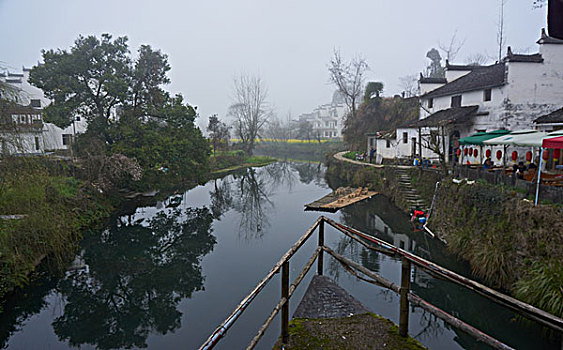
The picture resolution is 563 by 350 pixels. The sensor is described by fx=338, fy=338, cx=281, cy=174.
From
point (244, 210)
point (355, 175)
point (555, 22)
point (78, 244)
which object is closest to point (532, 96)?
point (355, 175)

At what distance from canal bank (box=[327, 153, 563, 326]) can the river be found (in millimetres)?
755

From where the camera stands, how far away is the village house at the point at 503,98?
16.7m

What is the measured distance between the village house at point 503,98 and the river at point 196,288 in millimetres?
6622

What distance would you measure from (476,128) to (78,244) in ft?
67.8

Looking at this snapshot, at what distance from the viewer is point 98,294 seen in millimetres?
9656

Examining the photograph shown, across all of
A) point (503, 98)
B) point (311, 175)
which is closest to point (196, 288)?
point (503, 98)

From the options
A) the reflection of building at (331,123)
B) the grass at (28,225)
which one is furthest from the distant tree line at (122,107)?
the reflection of building at (331,123)

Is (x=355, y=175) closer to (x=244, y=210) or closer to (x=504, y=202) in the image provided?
(x=244, y=210)

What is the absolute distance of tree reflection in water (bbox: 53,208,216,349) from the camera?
814cm

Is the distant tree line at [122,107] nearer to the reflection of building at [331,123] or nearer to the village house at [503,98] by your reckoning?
the village house at [503,98]

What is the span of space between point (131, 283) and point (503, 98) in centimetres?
1913

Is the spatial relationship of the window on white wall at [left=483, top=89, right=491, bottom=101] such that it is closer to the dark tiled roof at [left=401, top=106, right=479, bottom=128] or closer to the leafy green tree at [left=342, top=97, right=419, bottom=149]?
the dark tiled roof at [left=401, top=106, right=479, bottom=128]

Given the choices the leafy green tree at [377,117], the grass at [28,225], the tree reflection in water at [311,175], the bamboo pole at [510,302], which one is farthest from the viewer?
the leafy green tree at [377,117]

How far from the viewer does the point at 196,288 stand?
10.1 meters
